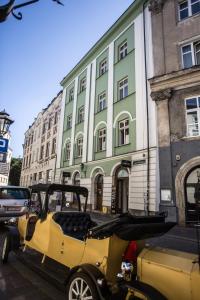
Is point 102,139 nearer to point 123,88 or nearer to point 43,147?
point 123,88

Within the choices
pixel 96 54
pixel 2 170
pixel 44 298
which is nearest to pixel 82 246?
pixel 44 298

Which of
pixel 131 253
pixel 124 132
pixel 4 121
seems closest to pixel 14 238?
pixel 131 253

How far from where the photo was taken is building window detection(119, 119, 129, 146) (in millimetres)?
16203

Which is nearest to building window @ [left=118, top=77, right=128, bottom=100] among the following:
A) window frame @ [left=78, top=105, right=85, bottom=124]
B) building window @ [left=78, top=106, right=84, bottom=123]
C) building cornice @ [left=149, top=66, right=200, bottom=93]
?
building cornice @ [left=149, top=66, right=200, bottom=93]

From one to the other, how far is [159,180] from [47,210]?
9151 mm

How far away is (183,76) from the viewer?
12930mm

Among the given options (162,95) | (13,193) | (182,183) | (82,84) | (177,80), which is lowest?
(13,193)

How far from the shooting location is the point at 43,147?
31.1 metres

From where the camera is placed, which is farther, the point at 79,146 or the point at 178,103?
the point at 79,146

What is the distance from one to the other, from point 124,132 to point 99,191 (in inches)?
201

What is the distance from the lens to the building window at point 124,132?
16.2 meters

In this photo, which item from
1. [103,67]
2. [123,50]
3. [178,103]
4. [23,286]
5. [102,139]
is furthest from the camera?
[103,67]

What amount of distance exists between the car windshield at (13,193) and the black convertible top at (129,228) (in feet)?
25.1

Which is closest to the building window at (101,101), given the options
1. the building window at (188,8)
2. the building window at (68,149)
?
the building window at (68,149)
